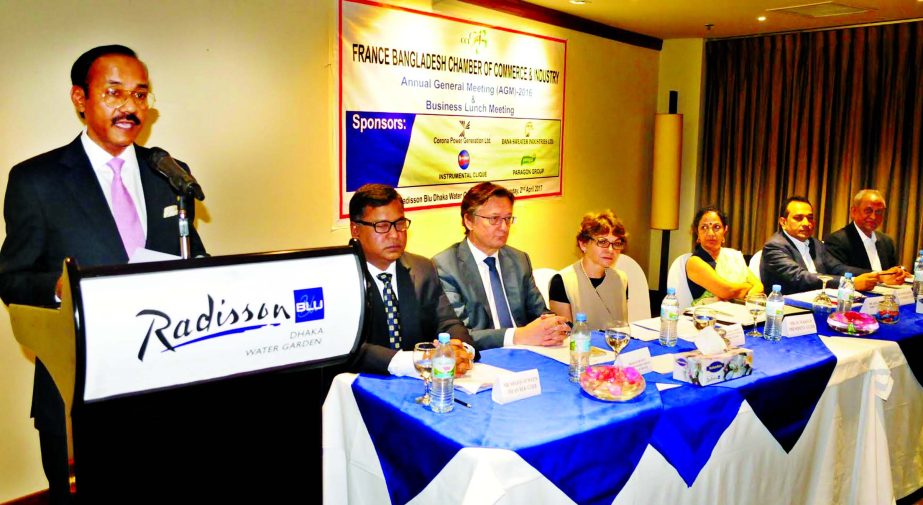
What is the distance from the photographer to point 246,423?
158 centimetres

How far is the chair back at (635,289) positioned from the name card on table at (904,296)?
1.18 metres

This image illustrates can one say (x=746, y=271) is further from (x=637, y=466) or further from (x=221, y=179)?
(x=221, y=179)

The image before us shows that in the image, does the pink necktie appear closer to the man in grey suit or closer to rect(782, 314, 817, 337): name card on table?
the man in grey suit

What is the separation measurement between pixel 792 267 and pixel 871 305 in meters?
0.85

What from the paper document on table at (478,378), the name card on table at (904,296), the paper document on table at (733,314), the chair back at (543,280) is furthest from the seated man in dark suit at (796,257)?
the paper document on table at (478,378)

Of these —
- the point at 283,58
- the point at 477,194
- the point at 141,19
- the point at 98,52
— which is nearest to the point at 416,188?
the point at 283,58

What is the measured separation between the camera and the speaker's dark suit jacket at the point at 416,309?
2.40 m

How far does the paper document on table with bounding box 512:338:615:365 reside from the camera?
242 cm

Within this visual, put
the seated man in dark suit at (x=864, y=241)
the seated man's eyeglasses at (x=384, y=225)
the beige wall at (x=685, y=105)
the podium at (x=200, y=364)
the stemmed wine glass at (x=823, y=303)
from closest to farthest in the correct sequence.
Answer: the podium at (x=200, y=364) < the seated man's eyeglasses at (x=384, y=225) < the stemmed wine glass at (x=823, y=303) < the seated man in dark suit at (x=864, y=241) < the beige wall at (x=685, y=105)

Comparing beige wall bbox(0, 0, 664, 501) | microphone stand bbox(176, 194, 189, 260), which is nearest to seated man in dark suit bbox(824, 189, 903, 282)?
beige wall bbox(0, 0, 664, 501)

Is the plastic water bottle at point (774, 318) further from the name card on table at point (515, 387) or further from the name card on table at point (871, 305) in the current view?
the name card on table at point (515, 387)

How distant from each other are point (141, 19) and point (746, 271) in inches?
126

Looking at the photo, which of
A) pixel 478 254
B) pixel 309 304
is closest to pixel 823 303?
pixel 478 254

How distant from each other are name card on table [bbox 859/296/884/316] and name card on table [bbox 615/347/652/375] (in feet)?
4.52
